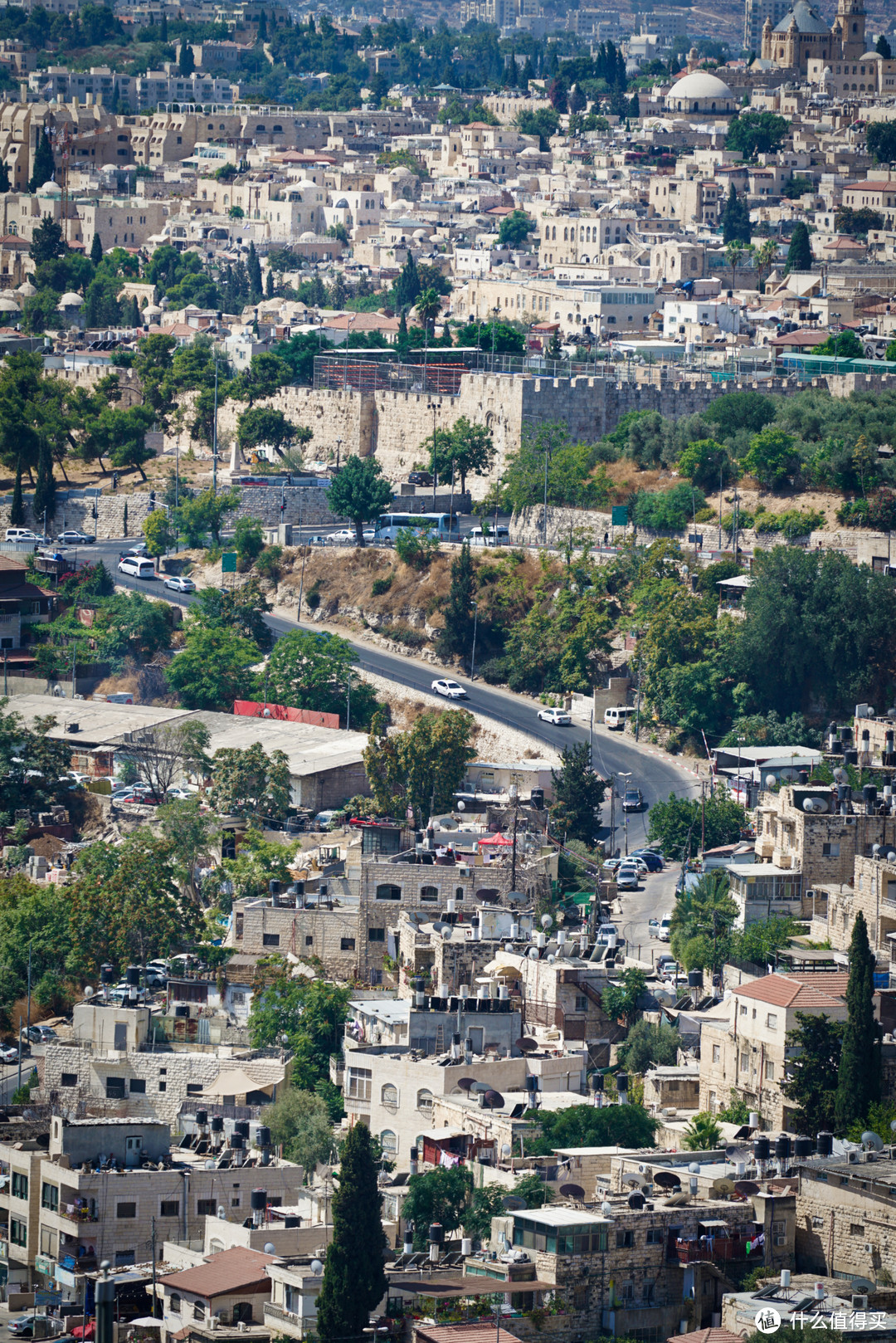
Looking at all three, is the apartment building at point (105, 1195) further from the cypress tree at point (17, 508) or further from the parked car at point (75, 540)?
the cypress tree at point (17, 508)

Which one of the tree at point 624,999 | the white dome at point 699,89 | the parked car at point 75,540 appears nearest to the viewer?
the tree at point 624,999

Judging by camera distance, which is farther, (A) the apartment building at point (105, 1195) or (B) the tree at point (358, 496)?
(B) the tree at point (358, 496)

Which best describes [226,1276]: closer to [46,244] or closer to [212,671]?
[212,671]

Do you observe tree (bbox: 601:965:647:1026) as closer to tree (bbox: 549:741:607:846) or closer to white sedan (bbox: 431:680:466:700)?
tree (bbox: 549:741:607:846)

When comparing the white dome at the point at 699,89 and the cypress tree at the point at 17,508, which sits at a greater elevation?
the white dome at the point at 699,89

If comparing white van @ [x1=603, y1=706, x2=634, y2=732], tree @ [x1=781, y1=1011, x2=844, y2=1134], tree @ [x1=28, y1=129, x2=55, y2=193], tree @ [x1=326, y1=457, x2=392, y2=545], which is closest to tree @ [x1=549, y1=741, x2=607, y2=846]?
white van @ [x1=603, y1=706, x2=634, y2=732]

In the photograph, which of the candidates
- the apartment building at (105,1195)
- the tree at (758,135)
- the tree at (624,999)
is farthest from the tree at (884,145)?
the apartment building at (105,1195)

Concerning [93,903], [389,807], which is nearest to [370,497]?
[389,807]
